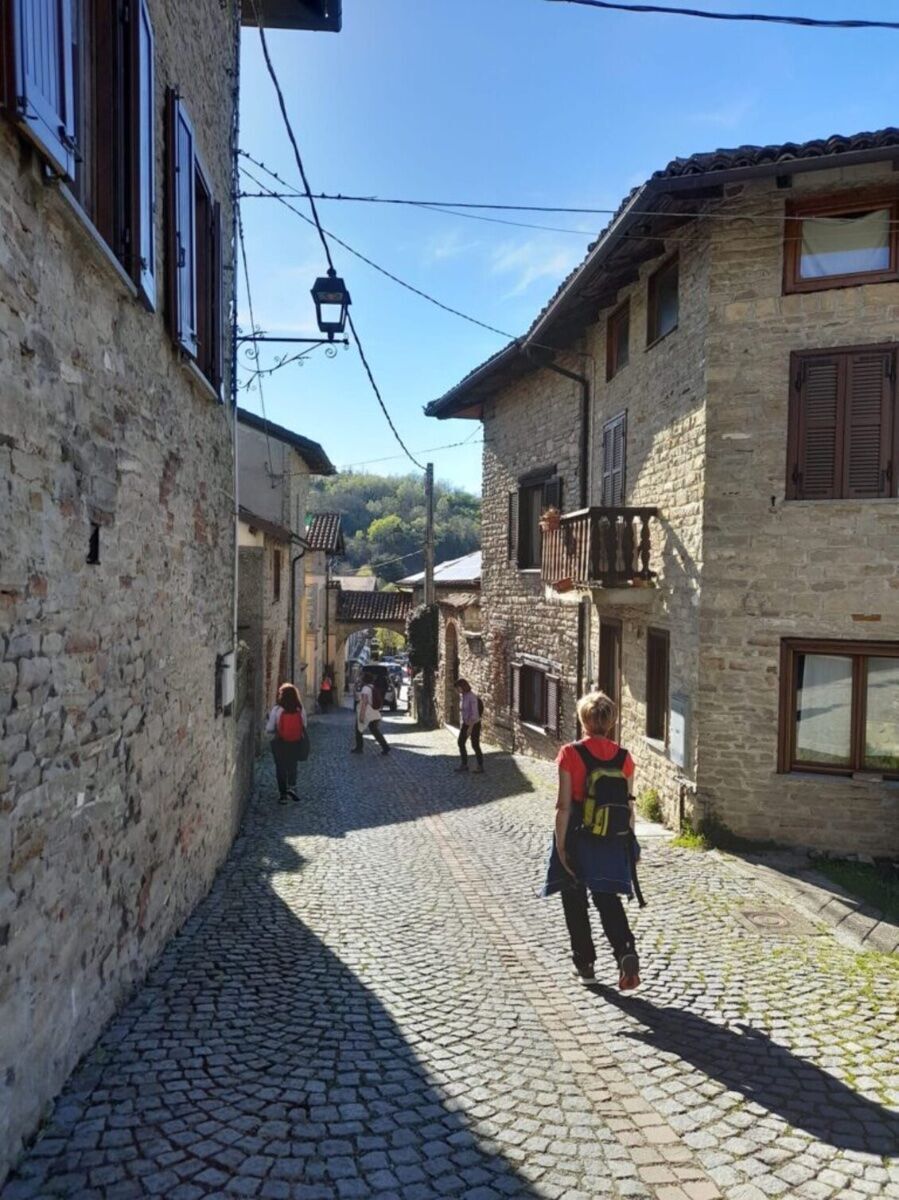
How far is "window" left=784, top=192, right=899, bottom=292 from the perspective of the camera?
754 centimetres

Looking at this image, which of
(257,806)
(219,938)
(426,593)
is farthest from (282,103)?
(426,593)

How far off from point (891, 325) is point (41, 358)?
24.3 ft

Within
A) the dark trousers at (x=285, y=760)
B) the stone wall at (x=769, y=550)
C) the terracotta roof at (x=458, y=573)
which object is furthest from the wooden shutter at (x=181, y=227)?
the terracotta roof at (x=458, y=573)

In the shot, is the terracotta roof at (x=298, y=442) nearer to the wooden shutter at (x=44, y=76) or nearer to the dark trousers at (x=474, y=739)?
the dark trousers at (x=474, y=739)

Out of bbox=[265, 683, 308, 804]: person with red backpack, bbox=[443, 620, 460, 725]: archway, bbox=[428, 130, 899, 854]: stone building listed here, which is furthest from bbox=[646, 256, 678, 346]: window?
bbox=[443, 620, 460, 725]: archway

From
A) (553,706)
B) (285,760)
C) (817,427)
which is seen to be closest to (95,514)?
(817,427)

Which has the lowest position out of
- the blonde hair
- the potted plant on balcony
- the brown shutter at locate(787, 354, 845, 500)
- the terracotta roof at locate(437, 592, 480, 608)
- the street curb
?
the street curb

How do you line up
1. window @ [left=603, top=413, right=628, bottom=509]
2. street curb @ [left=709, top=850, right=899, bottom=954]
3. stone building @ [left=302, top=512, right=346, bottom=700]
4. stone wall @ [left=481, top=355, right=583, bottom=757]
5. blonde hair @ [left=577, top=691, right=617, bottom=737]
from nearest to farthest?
blonde hair @ [left=577, top=691, right=617, bottom=737]
street curb @ [left=709, top=850, right=899, bottom=954]
window @ [left=603, top=413, right=628, bottom=509]
stone wall @ [left=481, top=355, right=583, bottom=757]
stone building @ [left=302, top=512, right=346, bottom=700]

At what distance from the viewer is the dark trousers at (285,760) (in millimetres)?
10250

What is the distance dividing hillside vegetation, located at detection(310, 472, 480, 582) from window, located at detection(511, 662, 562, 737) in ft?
117

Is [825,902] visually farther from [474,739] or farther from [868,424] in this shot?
[474,739]

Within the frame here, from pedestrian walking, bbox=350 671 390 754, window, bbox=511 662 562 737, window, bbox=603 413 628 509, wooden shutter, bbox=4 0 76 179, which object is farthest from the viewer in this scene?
pedestrian walking, bbox=350 671 390 754

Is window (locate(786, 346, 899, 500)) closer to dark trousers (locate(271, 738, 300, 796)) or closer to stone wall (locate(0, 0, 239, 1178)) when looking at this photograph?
stone wall (locate(0, 0, 239, 1178))

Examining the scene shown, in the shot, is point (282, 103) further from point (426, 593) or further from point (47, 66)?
point (426, 593)
